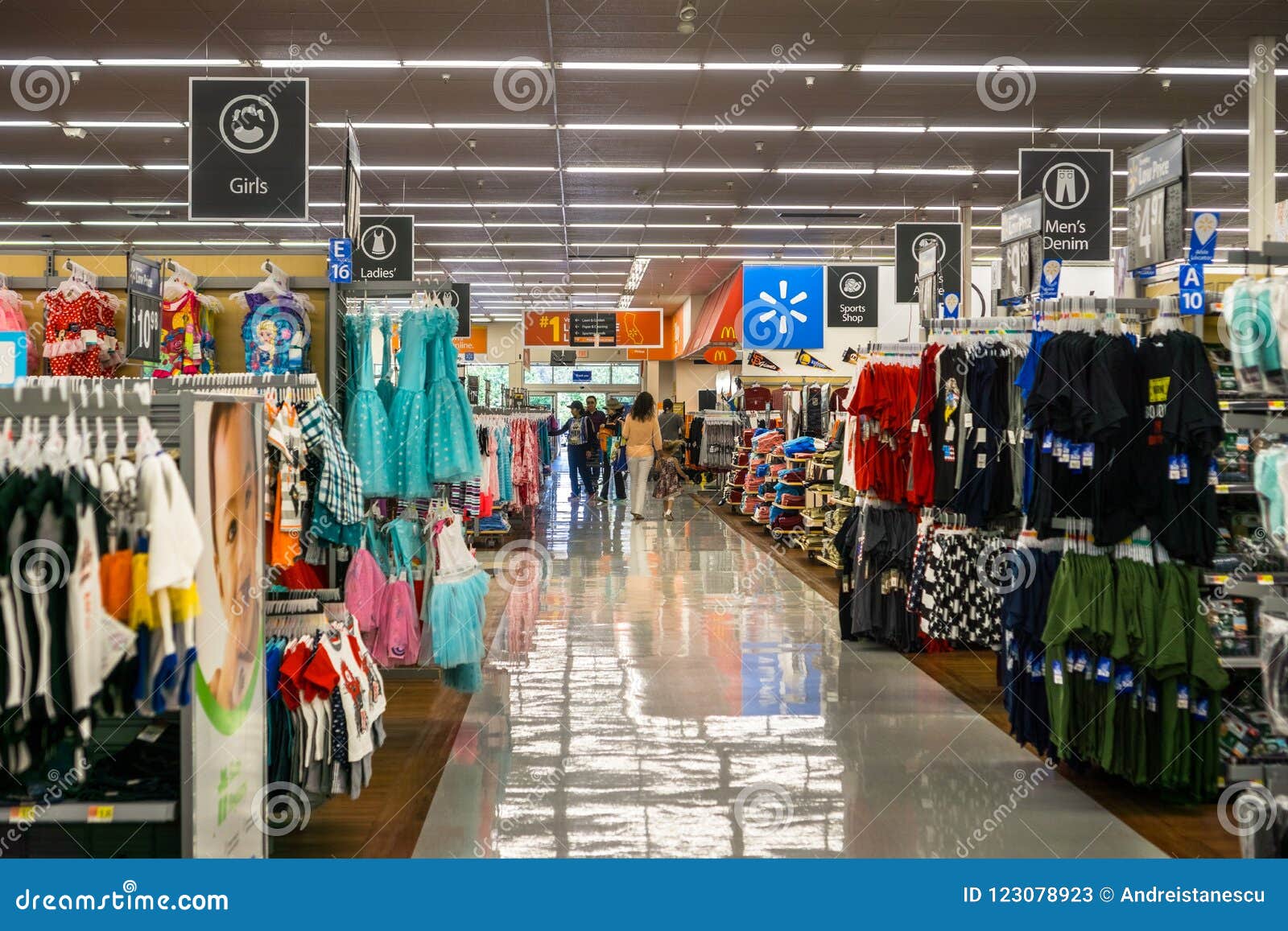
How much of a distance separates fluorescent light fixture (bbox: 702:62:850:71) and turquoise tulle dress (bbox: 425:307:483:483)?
17.9 feet

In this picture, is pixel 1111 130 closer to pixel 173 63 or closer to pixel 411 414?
pixel 173 63

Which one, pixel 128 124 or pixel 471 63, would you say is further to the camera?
pixel 128 124

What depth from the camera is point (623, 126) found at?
37.4ft

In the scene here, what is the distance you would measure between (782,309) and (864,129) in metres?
4.35

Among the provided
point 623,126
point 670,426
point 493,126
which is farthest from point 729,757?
point 670,426

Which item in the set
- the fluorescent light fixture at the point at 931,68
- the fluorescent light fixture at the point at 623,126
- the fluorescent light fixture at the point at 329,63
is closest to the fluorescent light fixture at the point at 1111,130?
the fluorescent light fixture at the point at 931,68

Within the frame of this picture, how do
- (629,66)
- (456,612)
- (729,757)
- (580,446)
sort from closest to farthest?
(729,757) → (456,612) → (629,66) → (580,446)

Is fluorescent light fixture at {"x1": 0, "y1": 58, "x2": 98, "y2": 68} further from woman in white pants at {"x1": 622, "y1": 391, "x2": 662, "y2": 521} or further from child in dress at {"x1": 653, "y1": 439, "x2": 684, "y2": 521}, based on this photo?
child in dress at {"x1": 653, "y1": 439, "x2": 684, "y2": 521}

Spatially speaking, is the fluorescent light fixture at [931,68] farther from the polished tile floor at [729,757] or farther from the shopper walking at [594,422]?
the shopper walking at [594,422]

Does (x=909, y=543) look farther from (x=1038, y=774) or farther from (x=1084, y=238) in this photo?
(x=1084, y=238)

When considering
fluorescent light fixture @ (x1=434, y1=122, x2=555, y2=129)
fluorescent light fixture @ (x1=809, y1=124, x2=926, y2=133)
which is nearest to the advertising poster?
fluorescent light fixture @ (x1=434, y1=122, x2=555, y2=129)

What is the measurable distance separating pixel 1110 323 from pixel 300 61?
765 centimetres

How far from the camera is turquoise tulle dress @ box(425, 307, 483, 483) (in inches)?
199

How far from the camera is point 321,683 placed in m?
3.37
